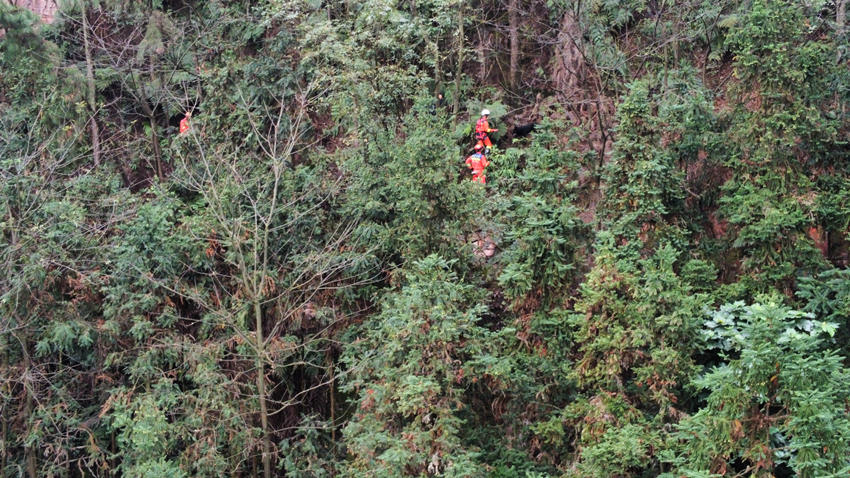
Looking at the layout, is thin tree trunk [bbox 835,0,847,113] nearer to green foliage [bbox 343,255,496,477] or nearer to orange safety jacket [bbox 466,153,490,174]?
orange safety jacket [bbox 466,153,490,174]

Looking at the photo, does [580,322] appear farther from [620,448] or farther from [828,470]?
[828,470]

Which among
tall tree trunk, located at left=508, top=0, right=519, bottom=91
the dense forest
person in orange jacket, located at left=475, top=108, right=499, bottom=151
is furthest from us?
tall tree trunk, located at left=508, top=0, right=519, bottom=91

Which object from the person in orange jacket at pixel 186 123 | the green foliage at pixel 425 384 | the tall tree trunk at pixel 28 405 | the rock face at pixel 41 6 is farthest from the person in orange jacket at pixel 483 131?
the rock face at pixel 41 6

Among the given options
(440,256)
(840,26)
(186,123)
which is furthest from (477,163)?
(840,26)

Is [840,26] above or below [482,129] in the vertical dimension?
above

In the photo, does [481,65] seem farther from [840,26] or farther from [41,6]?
[41,6]

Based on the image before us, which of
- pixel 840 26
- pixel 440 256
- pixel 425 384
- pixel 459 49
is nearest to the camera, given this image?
pixel 425 384

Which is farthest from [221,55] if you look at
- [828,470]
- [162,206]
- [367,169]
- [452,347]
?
[828,470]

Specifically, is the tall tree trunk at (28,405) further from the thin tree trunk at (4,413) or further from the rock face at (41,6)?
the rock face at (41,6)

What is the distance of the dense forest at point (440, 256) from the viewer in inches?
405

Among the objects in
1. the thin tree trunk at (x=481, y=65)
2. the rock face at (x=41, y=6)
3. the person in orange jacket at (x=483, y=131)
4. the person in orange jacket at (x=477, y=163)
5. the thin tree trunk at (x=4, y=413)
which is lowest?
the thin tree trunk at (x=4, y=413)

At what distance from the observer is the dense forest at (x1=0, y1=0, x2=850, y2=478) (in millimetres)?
10297

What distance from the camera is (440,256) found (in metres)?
12.0


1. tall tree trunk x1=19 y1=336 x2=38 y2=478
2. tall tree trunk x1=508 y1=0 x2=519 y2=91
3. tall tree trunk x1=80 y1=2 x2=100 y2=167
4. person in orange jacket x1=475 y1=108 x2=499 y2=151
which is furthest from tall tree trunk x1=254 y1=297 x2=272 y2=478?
tall tree trunk x1=508 y1=0 x2=519 y2=91
